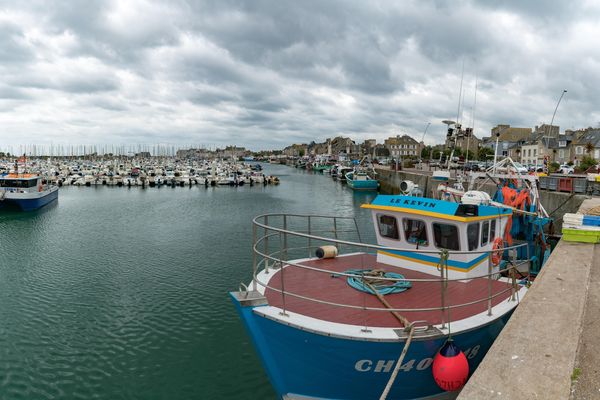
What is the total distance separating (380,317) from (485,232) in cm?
457

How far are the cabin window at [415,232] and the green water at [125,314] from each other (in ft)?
18.0

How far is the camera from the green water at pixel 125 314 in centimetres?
1080

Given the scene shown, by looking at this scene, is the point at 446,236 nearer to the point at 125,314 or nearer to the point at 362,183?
the point at 125,314

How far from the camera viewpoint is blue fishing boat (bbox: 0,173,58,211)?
42.0 m

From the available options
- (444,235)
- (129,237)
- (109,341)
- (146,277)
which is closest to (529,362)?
(444,235)

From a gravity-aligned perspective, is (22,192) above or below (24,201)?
above

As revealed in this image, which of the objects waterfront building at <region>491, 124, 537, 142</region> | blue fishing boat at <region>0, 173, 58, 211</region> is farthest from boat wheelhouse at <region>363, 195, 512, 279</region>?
waterfront building at <region>491, 124, 537, 142</region>

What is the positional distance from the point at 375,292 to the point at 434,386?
2027 millimetres

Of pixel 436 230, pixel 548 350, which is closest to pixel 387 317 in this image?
pixel 548 350

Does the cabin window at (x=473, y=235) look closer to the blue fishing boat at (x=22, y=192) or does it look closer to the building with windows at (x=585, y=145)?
the blue fishing boat at (x=22, y=192)

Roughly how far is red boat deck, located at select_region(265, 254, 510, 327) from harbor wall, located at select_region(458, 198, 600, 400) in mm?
1111

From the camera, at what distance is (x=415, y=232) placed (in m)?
10.4

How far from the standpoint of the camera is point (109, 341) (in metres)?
13.0

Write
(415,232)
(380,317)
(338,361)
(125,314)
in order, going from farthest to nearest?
(125,314) → (415,232) → (380,317) → (338,361)
